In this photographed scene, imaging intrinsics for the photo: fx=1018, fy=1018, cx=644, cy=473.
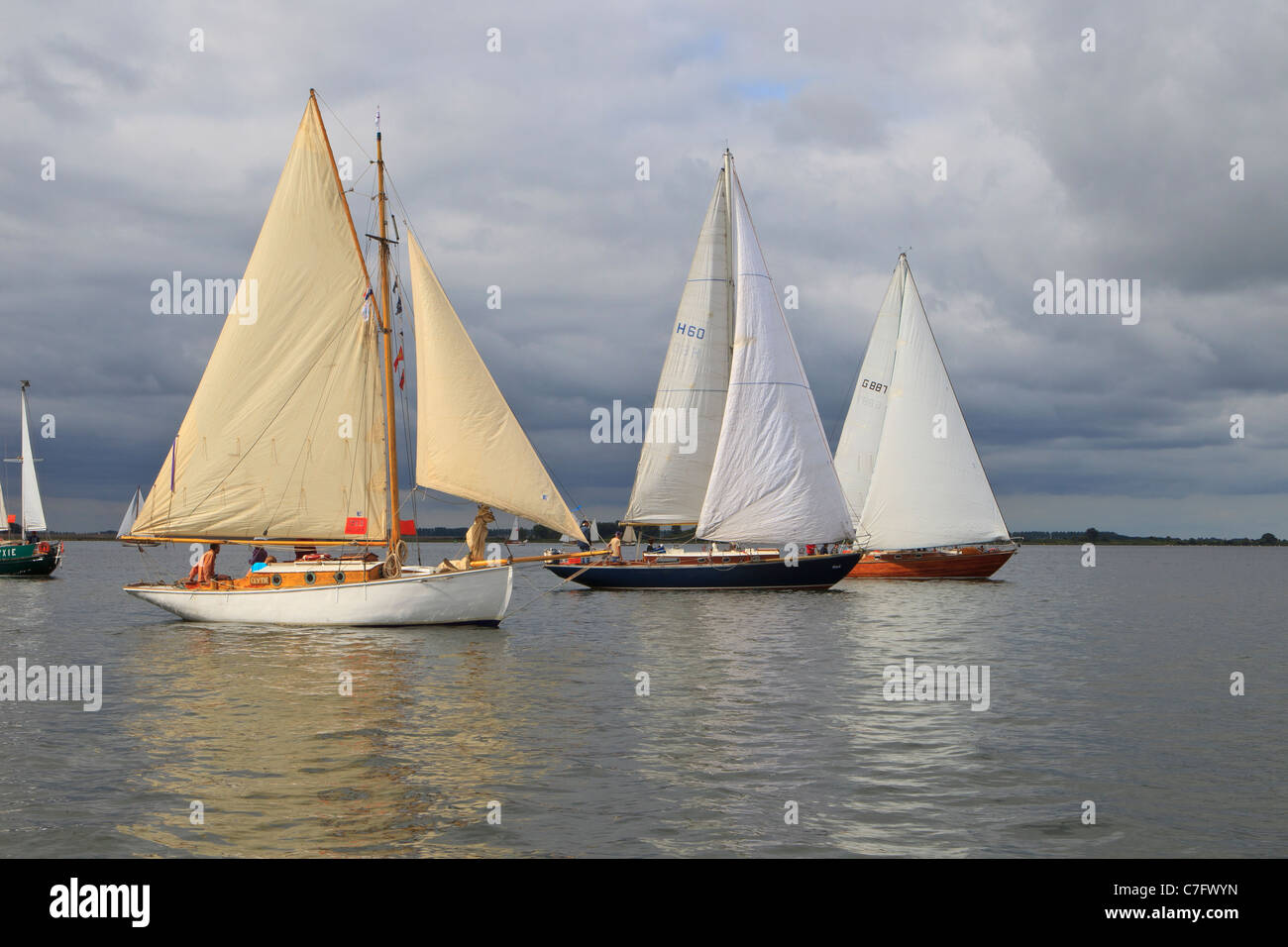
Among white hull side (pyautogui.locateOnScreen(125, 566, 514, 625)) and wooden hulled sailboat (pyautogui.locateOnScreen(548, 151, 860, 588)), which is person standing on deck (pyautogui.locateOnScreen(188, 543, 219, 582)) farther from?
wooden hulled sailboat (pyautogui.locateOnScreen(548, 151, 860, 588))

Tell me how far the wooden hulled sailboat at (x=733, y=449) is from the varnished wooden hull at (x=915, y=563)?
480 inches

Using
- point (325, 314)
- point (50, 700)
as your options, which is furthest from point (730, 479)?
point (50, 700)

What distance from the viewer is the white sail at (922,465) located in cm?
6625

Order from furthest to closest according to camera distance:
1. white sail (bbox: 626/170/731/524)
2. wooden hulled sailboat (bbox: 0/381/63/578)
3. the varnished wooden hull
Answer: wooden hulled sailboat (bbox: 0/381/63/578) < the varnished wooden hull < white sail (bbox: 626/170/731/524)

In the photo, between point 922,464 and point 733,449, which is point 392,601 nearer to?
point 733,449

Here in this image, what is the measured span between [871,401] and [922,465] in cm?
553

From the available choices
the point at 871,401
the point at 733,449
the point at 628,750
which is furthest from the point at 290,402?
the point at 871,401

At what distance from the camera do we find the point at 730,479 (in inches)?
2191

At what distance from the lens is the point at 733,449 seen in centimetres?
5547

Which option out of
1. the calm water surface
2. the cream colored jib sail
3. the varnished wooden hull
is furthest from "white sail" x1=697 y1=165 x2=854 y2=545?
the calm water surface

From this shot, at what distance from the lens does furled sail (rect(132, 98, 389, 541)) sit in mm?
37500

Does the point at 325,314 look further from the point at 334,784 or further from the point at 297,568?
the point at 334,784

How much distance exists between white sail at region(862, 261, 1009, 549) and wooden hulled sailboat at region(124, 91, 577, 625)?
117 ft
